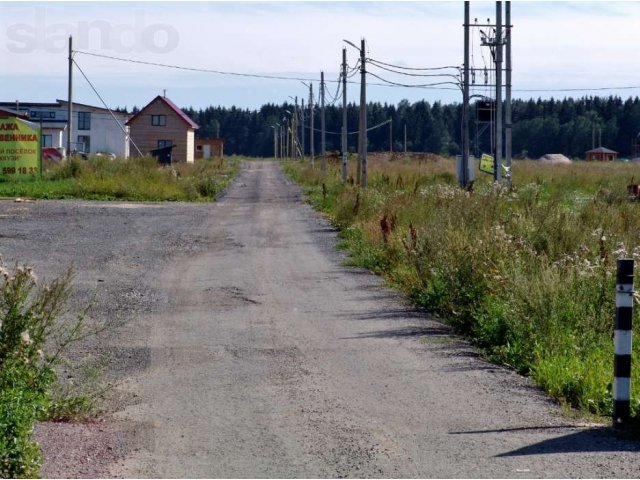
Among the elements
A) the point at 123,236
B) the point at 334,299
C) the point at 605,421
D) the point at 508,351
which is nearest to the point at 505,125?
the point at 123,236

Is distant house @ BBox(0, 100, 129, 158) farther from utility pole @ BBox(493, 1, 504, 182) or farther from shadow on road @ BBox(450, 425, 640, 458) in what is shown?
shadow on road @ BBox(450, 425, 640, 458)

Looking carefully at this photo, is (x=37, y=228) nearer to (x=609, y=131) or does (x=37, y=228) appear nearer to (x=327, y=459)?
(x=327, y=459)

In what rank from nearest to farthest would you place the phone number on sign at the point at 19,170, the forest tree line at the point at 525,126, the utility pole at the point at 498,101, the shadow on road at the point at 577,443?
Result: the shadow on road at the point at 577,443 → the utility pole at the point at 498,101 → the phone number on sign at the point at 19,170 → the forest tree line at the point at 525,126

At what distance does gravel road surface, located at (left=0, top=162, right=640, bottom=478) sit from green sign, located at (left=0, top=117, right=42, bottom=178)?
28209mm

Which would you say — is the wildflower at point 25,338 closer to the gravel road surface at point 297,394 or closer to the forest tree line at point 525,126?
the gravel road surface at point 297,394

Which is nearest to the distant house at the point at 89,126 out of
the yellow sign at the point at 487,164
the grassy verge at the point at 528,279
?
the yellow sign at the point at 487,164

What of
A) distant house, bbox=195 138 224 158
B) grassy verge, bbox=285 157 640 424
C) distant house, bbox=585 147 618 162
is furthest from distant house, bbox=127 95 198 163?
grassy verge, bbox=285 157 640 424

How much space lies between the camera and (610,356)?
8492 mm

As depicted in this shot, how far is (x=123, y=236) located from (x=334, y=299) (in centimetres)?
981

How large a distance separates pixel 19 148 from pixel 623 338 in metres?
39.0

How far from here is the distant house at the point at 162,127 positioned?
9244 cm

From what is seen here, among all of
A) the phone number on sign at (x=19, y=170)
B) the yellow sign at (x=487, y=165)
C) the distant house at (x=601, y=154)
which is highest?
the distant house at (x=601, y=154)

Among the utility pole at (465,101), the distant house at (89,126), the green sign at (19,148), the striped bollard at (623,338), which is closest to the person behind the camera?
the striped bollard at (623,338)

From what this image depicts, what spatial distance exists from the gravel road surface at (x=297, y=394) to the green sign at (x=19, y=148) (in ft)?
92.5
